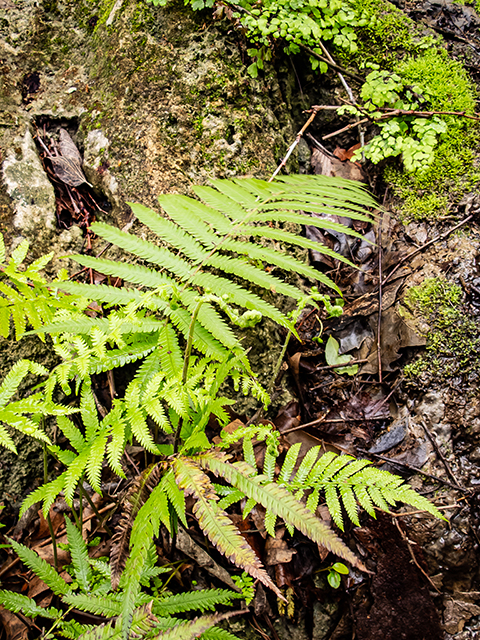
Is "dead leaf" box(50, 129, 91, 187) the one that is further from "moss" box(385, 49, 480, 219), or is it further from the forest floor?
"moss" box(385, 49, 480, 219)

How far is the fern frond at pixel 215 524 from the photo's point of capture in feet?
3.64

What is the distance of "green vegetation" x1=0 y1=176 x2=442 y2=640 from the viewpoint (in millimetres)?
1289

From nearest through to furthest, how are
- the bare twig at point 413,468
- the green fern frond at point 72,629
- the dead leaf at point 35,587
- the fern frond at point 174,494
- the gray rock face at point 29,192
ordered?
the fern frond at point 174,494 < the green fern frond at point 72,629 < the dead leaf at point 35,587 < the bare twig at point 413,468 < the gray rock face at point 29,192

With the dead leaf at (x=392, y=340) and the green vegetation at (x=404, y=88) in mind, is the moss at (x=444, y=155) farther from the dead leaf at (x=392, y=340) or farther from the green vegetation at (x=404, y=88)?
the dead leaf at (x=392, y=340)

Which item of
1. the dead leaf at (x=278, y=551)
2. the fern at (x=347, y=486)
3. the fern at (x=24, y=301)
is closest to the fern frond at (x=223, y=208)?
the fern at (x=24, y=301)

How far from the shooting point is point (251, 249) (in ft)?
5.80

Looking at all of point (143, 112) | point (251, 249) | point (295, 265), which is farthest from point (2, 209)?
point (295, 265)

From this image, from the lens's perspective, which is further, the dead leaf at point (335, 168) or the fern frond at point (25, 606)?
the dead leaf at point (335, 168)

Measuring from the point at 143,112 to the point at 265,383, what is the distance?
211 centimetres

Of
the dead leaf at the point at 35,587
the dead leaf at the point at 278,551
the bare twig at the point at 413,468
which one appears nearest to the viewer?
the dead leaf at the point at 35,587

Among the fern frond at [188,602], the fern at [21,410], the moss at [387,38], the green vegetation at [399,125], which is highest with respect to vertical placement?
the moss at [387,38]

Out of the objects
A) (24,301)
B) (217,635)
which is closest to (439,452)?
(217,635)

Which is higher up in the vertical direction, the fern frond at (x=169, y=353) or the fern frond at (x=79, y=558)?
the fern frond at (x=169, y=353)

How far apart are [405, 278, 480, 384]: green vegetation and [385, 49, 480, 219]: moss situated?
2.30 ft
